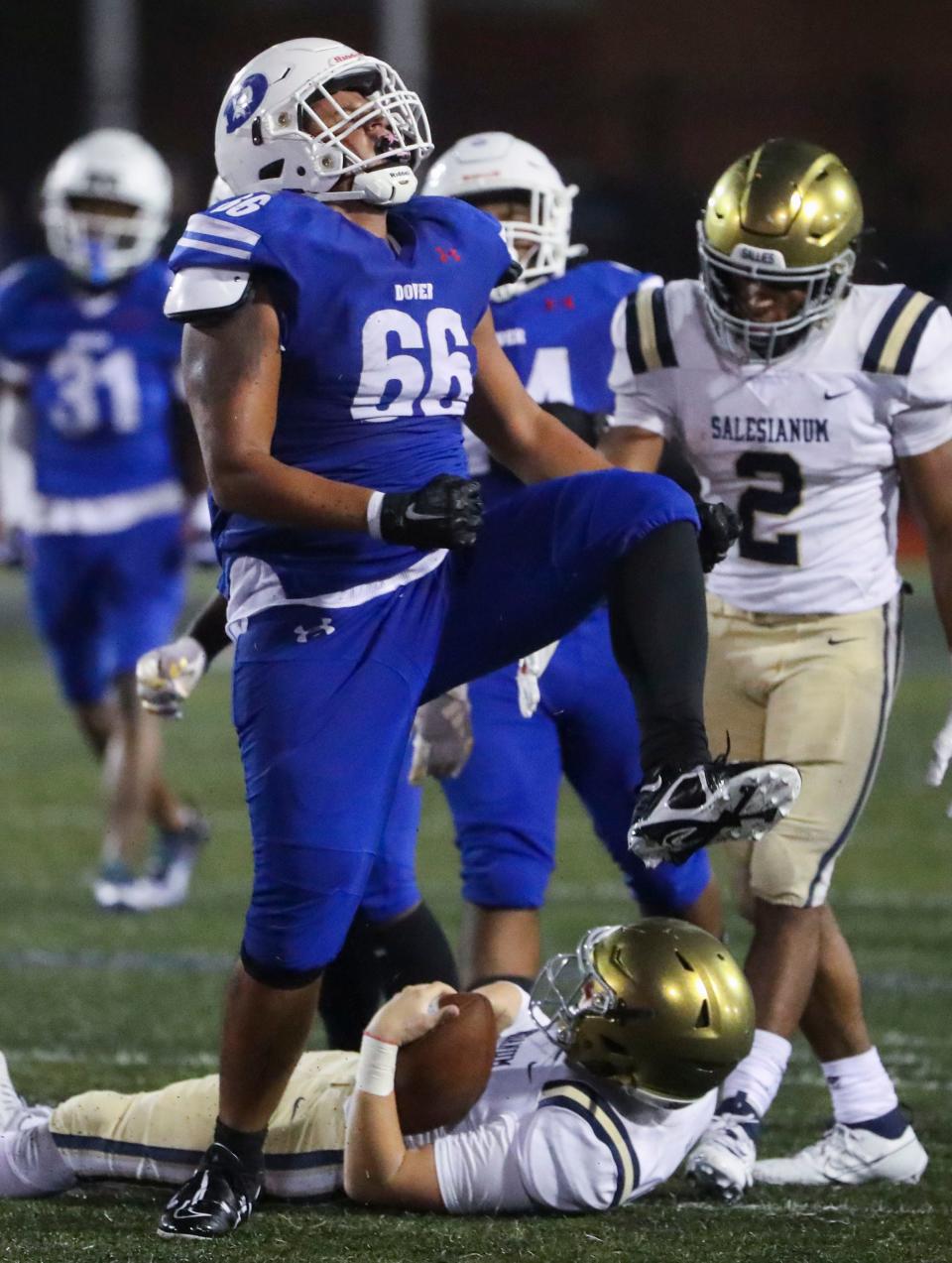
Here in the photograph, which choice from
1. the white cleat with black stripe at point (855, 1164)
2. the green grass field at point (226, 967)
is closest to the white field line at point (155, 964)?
the green grass field at point (226, 967)

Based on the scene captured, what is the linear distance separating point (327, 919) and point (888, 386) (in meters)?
1.30

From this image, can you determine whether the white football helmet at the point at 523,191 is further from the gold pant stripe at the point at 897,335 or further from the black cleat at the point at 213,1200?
the black cleat at the point at 213,1200

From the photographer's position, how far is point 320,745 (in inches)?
123

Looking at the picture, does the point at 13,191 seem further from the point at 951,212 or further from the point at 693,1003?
the point at 693,1003

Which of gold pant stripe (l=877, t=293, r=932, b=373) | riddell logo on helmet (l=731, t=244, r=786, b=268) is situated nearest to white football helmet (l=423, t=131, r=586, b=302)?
riddell logo on helmet (l=731, t=244, r=786, b=268)

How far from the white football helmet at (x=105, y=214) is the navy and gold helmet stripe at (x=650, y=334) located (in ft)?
10.5

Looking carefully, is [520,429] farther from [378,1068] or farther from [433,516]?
[378,1068]

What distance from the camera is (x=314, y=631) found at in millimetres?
3174

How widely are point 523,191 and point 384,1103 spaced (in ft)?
6.45

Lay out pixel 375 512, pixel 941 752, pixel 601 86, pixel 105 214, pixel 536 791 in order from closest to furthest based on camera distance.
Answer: pixel 375 512, pixel 941 752, pixel 536 791, pixel 105 214, pixel 601 86

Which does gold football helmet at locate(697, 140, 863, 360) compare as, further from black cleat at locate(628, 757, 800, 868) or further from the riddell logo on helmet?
black cleat at locate(628, 757, 800, 868)

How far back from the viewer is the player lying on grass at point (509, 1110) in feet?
10.5

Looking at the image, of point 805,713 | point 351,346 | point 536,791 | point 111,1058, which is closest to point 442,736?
point 536,791

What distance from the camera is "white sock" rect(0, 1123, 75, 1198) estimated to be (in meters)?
3.39
